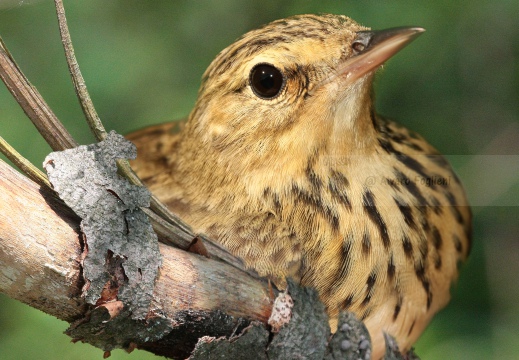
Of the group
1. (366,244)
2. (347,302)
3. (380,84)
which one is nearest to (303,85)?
(366,244)

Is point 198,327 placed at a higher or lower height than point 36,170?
lower

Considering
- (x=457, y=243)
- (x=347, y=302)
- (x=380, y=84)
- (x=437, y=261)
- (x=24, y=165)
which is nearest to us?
(x=24, y=165)

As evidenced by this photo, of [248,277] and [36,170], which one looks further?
[248,277]

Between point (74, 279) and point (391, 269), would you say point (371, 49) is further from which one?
point (74, 279)

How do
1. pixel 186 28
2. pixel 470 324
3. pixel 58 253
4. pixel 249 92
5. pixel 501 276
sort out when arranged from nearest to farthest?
pixel 58 253 → pixel 249 92 → pixel 470 324 → pixel 501 276 → pixel 186 28

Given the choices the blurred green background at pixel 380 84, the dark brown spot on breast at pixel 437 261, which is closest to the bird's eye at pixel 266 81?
the dark brown spot on breast at pixel 437 261

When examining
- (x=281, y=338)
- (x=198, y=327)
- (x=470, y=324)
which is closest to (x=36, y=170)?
(x=198, y=327)

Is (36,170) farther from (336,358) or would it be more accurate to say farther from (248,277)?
(336,358)
